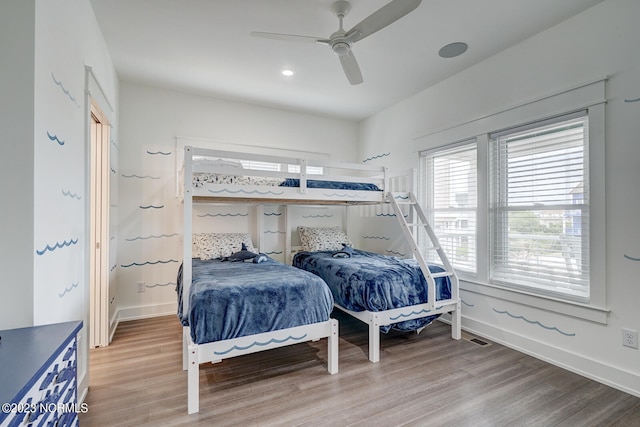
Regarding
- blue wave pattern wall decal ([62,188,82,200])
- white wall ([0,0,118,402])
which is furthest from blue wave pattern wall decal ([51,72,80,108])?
blue wave pattern wall decal ([62,188,82,200])

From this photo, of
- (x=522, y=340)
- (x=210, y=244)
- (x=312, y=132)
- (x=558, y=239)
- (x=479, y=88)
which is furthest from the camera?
(x=312, y=132)

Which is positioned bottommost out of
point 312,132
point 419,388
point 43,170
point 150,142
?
point 419,388

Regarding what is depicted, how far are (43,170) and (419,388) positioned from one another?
2536 millimetres

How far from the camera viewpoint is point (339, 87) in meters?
3.59

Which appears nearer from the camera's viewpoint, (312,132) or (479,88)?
(479,88)

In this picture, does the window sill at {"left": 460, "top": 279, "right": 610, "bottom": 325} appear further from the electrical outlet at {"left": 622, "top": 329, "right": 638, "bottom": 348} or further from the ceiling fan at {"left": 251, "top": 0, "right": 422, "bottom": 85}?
the ceiling fan at {"left": 251, "top": 0, "right": 422, "bottom": 85}

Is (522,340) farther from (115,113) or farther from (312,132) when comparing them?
(115,113)

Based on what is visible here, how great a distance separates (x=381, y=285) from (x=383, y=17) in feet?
6.40

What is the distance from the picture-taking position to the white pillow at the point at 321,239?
409 cm

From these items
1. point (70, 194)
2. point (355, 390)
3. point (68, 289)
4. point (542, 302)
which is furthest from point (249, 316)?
point (542, 302)

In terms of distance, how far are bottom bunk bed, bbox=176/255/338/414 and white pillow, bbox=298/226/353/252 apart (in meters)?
1.58

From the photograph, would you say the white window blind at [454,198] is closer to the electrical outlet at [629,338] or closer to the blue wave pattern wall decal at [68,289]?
the electrical outlet at [629,338]

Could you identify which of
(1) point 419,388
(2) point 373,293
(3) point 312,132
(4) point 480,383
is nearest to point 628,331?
(4) point 480,383

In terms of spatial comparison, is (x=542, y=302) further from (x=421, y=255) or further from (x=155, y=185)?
(x=155, y=185)
